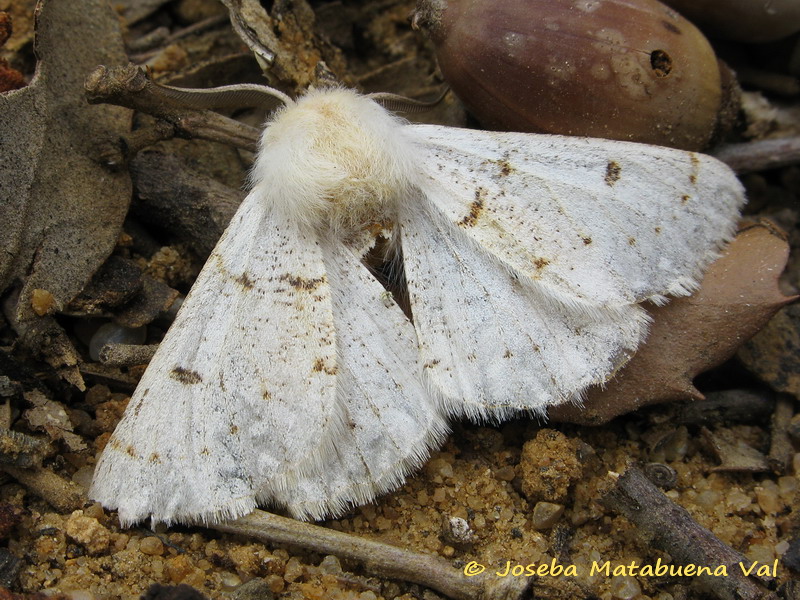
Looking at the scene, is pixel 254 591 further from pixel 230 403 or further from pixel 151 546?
pixel 230 403

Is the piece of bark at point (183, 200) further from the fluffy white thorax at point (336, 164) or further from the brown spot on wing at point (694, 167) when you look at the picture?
the brown spot on wing at point (694, 167)

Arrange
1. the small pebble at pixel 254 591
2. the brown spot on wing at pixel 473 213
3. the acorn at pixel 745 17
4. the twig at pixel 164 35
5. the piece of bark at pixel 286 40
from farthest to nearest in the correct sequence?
the twig at pixel 164 35
the piece of bark at pixel 286 40
the acorn at pixel 745 17
the brown spot on wing at pixel 473 213
the small pebble at pixel 254 591

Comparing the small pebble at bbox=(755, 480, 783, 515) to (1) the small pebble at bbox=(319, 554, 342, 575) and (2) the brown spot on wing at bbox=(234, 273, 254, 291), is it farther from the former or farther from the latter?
(2) the brown spot on wing at bbox=(234, 273, 254, 291)

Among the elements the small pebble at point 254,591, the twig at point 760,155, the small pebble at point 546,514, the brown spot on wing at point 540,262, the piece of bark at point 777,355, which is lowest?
the small pebble at point 546,514

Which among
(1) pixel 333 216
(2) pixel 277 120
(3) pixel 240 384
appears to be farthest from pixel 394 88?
(3) pixel 240 384

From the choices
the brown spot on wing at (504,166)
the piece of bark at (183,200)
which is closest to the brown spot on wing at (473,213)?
the brown spot on wing at (504,166)

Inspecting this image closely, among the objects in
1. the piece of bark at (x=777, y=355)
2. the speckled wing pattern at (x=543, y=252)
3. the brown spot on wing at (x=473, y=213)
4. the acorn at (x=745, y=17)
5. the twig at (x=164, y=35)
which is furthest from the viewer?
the twig at (x=164, y=35)

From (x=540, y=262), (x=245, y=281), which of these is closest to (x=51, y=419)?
(x=245, y=281)

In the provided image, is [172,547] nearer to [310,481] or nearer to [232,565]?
[232,565]
